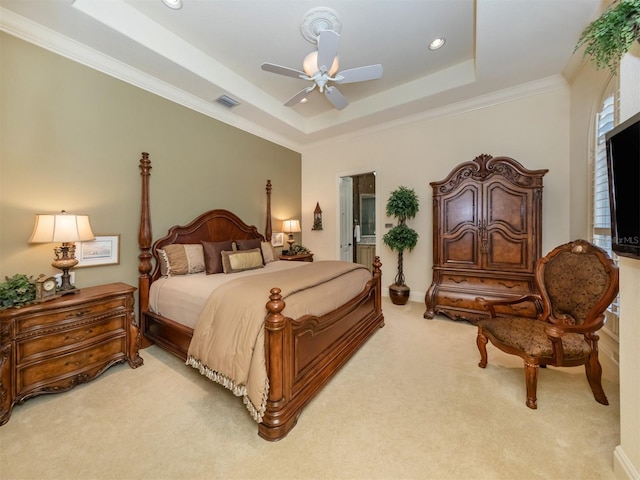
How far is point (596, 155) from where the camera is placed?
2.76m

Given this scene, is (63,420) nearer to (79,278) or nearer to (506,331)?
(79,278)

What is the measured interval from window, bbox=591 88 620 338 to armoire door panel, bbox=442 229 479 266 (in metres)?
1.14

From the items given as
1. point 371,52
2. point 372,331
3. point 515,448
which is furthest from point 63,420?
point 371,52

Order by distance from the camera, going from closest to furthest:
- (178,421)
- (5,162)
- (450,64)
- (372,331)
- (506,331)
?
1. (178,421)
2. (506,331)
3. (5,162)
4. (372,331)
5. (450,64)

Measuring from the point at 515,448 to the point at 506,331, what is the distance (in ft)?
2.73

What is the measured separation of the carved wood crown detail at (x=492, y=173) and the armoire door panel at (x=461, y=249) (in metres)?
0.68

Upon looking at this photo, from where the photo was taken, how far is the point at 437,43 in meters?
3.08

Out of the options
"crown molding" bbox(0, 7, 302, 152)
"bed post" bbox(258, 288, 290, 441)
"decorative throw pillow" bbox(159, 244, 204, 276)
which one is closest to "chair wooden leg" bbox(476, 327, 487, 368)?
"bed post" bbox(258, 288, 290, 441)

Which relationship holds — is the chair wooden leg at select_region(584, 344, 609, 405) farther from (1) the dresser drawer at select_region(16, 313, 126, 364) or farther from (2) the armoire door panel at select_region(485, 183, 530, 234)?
(1) the dresser drawer at select_region(16, 313, 126, 364)

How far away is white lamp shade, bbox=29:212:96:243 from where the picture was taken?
211 centimetres

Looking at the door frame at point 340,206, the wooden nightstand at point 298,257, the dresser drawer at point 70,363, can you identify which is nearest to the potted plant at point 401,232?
the door frame at point 340,206

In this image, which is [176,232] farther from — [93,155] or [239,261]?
[93,155]

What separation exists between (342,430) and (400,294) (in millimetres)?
2843

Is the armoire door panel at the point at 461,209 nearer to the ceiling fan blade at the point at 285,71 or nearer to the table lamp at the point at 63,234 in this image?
the ceiling fan blade at the point at 285,71
